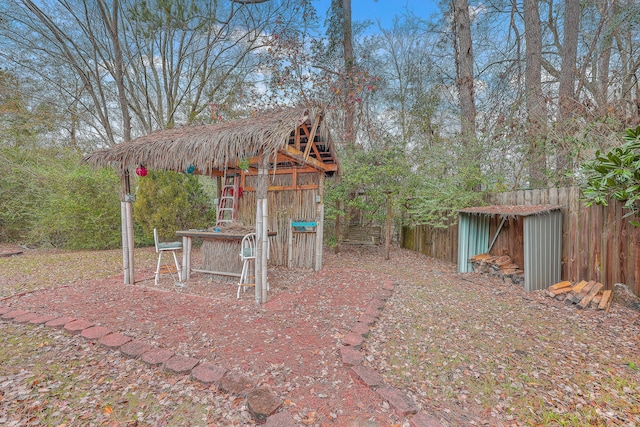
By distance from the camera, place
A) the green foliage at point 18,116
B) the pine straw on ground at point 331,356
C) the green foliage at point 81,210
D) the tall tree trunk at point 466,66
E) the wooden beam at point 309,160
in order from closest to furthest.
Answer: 1. the pine straw on ground at point 331,356
2. the wooden beam at point 309,160
3. the tall tree trunk at point 466,66
4. the green foliage at point 81,210
5. the green foliage at point 18,116

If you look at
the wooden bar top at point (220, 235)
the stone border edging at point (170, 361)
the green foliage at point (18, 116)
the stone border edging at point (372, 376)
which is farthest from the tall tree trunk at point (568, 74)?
the green foliage at point (18, 116)

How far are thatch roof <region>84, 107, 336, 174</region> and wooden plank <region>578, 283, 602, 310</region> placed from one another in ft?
15.1

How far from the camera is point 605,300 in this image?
3699mm

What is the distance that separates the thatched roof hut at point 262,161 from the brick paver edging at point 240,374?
153 centimetres

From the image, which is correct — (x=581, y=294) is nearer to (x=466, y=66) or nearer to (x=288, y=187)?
(x=288, y=187)

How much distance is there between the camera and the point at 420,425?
1781 mm

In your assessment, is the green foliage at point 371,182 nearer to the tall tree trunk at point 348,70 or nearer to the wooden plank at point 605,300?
the tall tree trunk at point 348,70

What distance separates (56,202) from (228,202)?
557 cm

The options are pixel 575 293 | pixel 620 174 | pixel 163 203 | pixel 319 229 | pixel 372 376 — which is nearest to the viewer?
pixel 372 376

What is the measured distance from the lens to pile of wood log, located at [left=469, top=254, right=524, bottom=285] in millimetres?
5039

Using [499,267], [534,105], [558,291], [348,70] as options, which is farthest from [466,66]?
[558,291]

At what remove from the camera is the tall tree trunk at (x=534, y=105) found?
5912 mm

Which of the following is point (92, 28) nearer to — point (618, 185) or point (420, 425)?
point (420, 425)

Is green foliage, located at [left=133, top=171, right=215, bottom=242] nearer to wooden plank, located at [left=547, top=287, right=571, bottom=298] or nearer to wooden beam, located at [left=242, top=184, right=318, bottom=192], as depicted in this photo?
wooden beam, located at [left=242, top=184, right=318, bottom=192]
